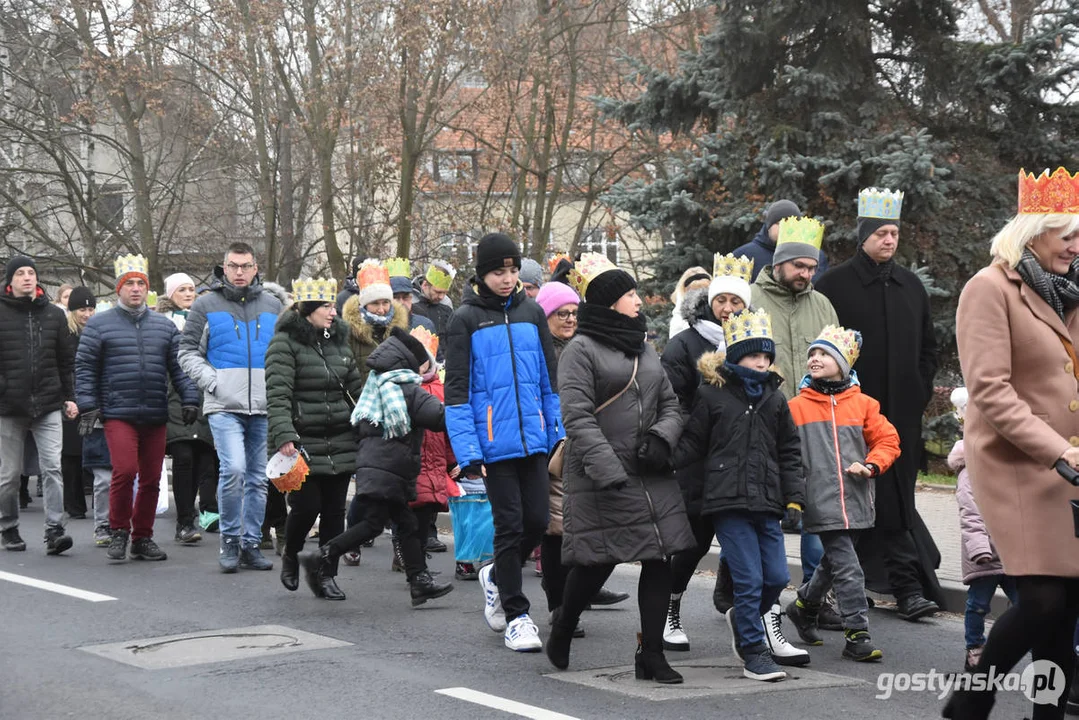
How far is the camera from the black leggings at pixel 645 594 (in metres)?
6.85

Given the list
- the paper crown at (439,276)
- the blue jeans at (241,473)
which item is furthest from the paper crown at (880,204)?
the paper crown at (439,276)

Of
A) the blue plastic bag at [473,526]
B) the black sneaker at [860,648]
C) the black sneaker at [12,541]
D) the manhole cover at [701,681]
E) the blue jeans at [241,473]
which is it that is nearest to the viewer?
the manhole cover at [701,681]

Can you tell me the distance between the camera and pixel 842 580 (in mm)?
7637

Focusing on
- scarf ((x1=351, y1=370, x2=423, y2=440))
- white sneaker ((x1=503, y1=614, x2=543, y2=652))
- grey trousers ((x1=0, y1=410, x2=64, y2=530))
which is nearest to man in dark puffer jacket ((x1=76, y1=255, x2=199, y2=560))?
grey trousers ((x1=0, y1=410, x2=64, y2=530))

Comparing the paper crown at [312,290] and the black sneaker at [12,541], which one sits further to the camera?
the black sneaker at [12,541]

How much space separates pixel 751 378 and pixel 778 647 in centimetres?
136

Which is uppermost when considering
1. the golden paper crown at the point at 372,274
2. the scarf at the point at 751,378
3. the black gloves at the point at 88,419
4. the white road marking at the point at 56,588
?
the golden paper crown at the point at 372,274

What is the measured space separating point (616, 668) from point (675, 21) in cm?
2315

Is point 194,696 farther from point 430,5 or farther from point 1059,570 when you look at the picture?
point 430,5

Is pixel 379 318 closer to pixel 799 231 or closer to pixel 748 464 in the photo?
pixel 799 231

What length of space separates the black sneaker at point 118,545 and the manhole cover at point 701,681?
17.2 ft

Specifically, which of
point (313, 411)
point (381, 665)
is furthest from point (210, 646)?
point (313, 411)

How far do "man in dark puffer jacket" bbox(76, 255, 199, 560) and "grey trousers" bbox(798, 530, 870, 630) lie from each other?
17.1ft

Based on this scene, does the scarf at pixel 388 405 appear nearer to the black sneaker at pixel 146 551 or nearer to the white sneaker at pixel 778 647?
the white sneaker at pixel 778 647
